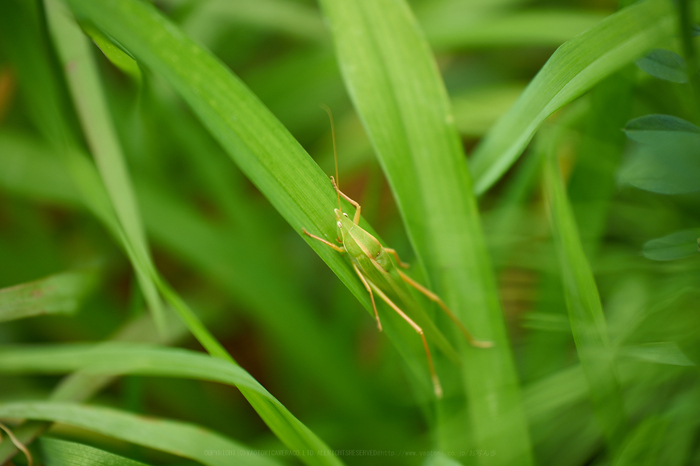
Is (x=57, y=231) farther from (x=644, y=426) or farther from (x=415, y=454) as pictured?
(x=644, y=426)

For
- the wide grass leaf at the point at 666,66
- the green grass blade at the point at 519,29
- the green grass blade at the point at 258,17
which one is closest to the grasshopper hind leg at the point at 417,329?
the wide grass leaf at the point at 666,66

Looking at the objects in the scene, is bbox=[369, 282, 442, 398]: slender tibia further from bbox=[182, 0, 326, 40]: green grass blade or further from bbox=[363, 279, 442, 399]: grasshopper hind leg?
bbox=[182, 0, 326, 40]: green grass blade

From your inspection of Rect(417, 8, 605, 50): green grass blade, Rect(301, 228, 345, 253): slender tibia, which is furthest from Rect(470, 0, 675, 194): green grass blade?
Rect(417, 8, 605, 50): green grass blade

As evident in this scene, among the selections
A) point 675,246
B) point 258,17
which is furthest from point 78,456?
point 258,17

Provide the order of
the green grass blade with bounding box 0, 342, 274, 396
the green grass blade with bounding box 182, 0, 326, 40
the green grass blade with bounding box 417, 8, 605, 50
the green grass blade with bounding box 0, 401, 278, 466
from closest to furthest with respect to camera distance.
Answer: the green grass blade with bounding box 0, 342, 274, 396
the green grass blade with bounding box 0, 401, 278, 466
the green grass blade with bounding box 417, 8, 605, 50
the green grass blade with bounding box 182, 0, 326, 40

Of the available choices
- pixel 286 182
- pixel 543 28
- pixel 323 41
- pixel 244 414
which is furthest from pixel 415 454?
pixel 323 41

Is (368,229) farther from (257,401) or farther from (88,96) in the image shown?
(88,96)

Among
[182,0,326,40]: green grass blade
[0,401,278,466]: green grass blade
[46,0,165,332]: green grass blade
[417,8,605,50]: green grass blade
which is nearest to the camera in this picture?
[0,401,278,466]: green grass blade
